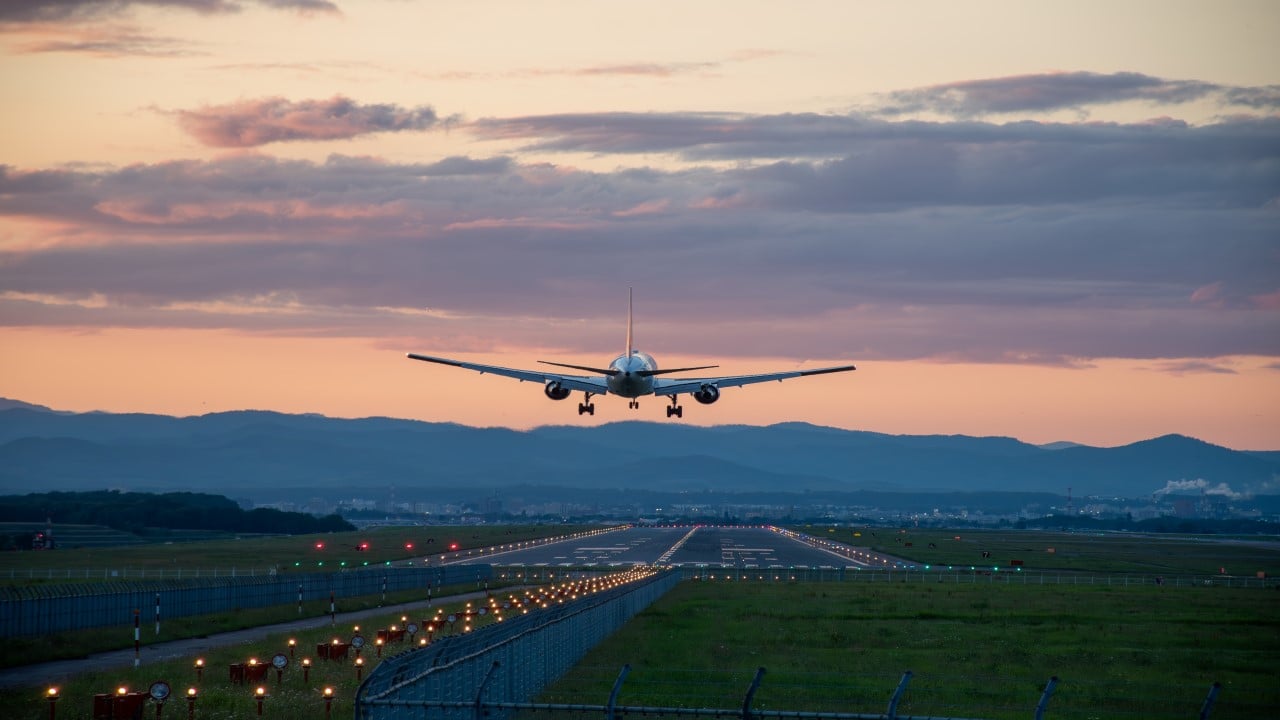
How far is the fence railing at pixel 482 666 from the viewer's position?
89.4 ft

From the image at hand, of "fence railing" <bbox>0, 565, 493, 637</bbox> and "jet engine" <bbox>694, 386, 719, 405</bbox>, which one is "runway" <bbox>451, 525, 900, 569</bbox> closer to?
"fence railing" <bbox>0, 565, 493, 637</bbox>

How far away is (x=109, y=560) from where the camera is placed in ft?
473

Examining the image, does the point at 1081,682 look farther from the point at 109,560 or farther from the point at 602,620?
the point at 109,560

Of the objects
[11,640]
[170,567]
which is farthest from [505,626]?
[170,567]

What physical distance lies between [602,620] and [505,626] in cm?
1903

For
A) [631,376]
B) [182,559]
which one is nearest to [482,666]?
[631,376]

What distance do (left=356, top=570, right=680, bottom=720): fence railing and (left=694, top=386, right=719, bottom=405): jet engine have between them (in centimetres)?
2925

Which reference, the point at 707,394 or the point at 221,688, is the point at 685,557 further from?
the point at 221,688

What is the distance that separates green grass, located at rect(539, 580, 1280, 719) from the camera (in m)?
44.6

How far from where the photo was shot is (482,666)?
33.9 meters

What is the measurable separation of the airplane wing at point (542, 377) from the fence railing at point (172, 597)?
44.9 ft

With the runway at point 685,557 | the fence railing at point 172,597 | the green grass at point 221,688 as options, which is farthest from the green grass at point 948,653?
the runway at point 685,557

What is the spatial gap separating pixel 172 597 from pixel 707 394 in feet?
107

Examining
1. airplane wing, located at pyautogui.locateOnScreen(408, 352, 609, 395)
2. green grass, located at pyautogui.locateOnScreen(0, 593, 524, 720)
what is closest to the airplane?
airplane wing, located at pyautogui.locateOnScreen(408, 352, 609, 395)
